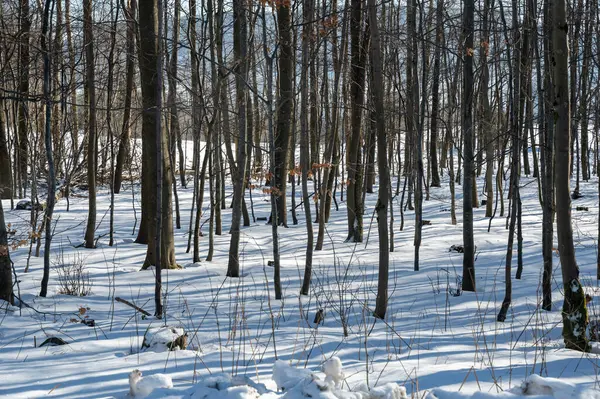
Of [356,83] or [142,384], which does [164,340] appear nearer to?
[142,384]

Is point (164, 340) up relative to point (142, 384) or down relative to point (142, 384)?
down

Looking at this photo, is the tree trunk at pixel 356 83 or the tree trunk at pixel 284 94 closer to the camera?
the tree trunk at pixel 356 83

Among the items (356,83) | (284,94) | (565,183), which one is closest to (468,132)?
(565,183)

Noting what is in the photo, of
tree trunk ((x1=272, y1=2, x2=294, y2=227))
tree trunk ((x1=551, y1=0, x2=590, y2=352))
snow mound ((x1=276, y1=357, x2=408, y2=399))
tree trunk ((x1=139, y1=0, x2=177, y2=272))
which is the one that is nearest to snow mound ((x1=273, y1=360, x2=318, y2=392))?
snow mound ((x1=276, y1=357, x2=408, y2=399))

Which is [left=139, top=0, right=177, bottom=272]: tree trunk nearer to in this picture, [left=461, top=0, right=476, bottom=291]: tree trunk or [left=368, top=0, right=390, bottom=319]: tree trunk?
[left=368, top=0, right=390, bottom=319]: tree trunk

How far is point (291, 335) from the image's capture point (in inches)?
216

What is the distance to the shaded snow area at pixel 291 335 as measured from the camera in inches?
131

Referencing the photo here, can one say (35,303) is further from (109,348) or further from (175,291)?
(109,348)

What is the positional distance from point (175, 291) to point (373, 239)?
615cm

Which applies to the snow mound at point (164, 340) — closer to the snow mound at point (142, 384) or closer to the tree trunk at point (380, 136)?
the snow mound at point (142, 384)

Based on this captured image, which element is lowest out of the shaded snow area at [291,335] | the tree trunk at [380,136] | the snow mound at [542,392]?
the shaded snow area at [291,335]

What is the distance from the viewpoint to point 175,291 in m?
7.93

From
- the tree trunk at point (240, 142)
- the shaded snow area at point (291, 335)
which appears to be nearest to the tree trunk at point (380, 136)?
the shaded snow area at point (291, 335)

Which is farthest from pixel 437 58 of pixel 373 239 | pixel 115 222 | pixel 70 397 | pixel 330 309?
pixel 70 397
